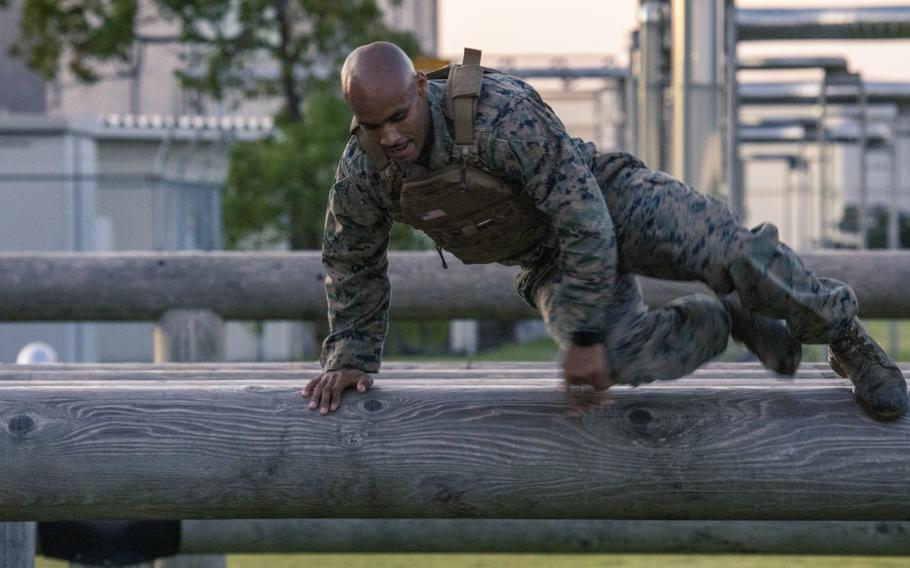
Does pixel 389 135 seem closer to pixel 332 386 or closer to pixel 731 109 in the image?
pixel 332 386

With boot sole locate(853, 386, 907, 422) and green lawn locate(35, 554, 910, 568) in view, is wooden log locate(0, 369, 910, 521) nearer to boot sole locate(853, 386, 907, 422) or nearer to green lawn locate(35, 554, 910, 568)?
boot sole locate(853, 386, 907, 422)

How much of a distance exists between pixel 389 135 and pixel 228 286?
2.76 m

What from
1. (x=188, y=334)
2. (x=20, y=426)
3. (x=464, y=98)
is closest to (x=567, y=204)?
(x=464, y=98)

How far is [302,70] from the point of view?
18.4 meters

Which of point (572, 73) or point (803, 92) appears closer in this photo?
point (803, 92)

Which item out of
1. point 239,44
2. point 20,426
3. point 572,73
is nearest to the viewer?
point 20,426

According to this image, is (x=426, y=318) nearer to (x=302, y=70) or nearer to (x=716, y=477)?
(x=716, y=477)

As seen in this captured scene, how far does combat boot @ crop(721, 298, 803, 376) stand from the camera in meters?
3.50

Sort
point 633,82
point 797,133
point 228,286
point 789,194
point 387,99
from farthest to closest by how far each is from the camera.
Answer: point 789,194 < point 797,133 < point 633,82 < point 228,286 < point 387,99

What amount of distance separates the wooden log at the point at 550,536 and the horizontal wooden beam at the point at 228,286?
38.3 inches

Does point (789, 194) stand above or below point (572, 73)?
below

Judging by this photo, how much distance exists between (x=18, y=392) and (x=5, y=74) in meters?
24.2

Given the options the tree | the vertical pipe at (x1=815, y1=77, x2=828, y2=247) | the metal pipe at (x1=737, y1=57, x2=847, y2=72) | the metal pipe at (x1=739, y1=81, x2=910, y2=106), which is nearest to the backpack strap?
the metal pipe at (x1=737, y1=57, x2=847, y2=72)

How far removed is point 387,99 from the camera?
3.03 metres
